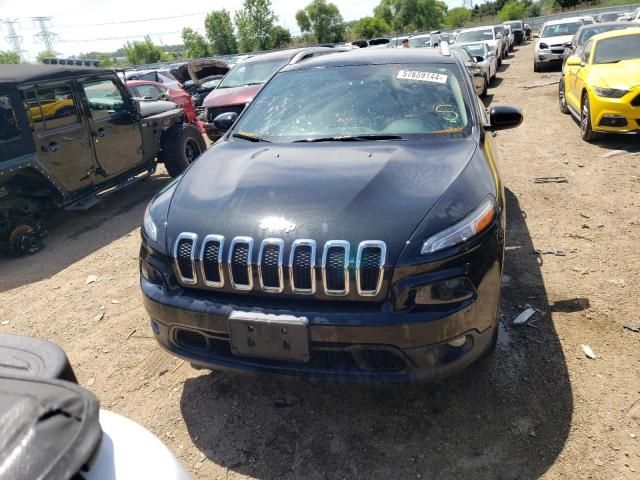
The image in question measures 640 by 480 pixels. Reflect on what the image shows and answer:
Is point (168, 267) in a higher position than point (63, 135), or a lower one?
lower

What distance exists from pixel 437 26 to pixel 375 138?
83.6m

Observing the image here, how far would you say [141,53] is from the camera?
7862 centimetres

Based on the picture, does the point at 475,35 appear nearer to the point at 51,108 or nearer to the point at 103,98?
the point at 103,98

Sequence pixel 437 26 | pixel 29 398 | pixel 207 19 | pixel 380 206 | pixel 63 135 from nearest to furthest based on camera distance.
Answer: pixel 29 398 → pixel 380 206 → pixel 63 135 → pixel 207 19 → pixel 437 26

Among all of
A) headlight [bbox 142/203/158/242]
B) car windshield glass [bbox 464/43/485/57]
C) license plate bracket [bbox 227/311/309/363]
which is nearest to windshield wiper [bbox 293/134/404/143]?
headlight [bbox 142/203/158/242]

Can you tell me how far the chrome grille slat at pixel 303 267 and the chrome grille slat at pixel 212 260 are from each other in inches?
13.4

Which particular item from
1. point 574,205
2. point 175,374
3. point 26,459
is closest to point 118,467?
point 26,459

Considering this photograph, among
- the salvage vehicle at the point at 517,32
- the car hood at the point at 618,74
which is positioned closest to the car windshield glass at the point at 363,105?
the car hood at the point at 618,74

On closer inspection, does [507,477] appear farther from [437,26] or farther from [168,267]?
[437,26]

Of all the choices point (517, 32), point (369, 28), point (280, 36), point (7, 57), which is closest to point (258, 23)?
point (280, 36)

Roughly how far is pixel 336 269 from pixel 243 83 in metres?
8.28

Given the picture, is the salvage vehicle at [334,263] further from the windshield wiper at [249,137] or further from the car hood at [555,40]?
the car hood at [555,40]

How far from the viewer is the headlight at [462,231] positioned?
2.10m

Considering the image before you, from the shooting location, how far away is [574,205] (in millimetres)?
5016
